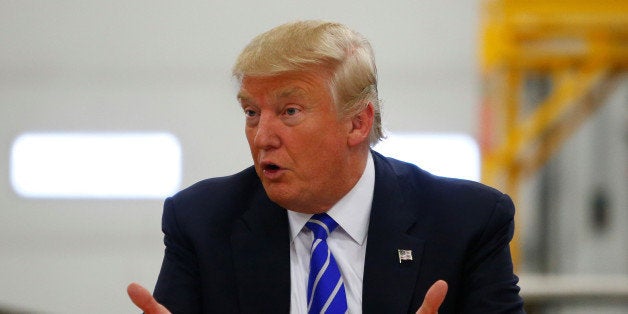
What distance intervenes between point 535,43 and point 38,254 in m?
4.47

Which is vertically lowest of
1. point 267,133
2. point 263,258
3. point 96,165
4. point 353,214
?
point 263,258

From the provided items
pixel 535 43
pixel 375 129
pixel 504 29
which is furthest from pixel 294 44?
pixel 535 43

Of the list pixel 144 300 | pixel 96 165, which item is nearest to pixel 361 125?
pixel 144 300

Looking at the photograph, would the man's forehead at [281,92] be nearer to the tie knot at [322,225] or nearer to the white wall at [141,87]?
the tie knot at [322,225]

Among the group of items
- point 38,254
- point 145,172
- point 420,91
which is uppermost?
point 420,91

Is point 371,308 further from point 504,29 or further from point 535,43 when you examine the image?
point 535,43

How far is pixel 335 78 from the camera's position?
225 cm

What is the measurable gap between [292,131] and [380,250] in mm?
333

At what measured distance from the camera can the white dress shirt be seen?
2.34m

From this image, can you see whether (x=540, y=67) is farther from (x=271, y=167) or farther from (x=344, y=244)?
(x=271, y=167)

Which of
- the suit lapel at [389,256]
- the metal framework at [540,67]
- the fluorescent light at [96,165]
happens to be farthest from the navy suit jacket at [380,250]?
the fluorescent light at [96,165]

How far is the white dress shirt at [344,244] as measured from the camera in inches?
92.1

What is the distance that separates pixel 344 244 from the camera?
240 centimetres

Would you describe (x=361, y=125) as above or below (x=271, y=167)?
above
